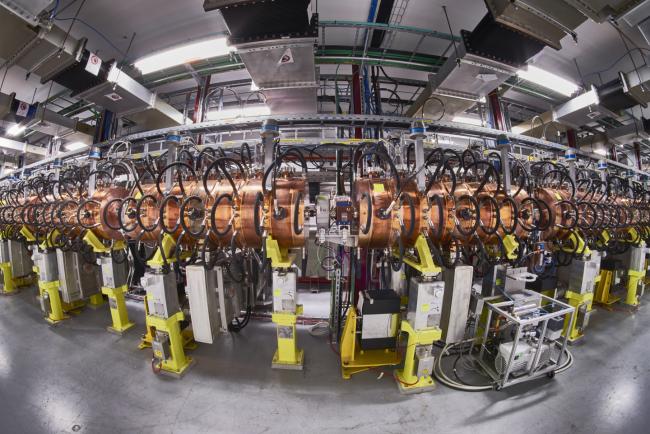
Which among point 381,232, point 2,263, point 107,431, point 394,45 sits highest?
point 394,45

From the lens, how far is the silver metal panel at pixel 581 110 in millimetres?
3178

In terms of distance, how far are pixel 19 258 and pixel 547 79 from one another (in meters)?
9.78

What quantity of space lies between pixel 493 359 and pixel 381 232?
200 cm

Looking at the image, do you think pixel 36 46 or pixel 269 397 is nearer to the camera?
pixel 269 397

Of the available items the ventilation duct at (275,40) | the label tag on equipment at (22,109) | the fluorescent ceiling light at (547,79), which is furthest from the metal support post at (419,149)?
the label tag on equipment at (22,109)

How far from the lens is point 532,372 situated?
219 cm

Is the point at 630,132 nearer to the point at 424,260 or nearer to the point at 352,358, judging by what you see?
the point at 424,260

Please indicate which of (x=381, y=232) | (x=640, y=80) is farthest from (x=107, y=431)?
(x=640, y=80)

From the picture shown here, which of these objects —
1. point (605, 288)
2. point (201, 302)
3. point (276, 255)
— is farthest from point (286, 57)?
point (605, 288)

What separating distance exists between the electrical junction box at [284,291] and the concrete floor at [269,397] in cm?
79

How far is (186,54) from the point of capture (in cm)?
263

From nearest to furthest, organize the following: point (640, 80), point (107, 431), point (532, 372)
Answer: point (107, 431)
point (532, 372)
point (640, 80)

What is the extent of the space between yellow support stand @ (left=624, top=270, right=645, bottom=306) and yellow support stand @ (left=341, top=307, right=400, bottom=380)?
4801 millimetres

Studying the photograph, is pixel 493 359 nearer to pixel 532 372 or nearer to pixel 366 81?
pixel 532 372
